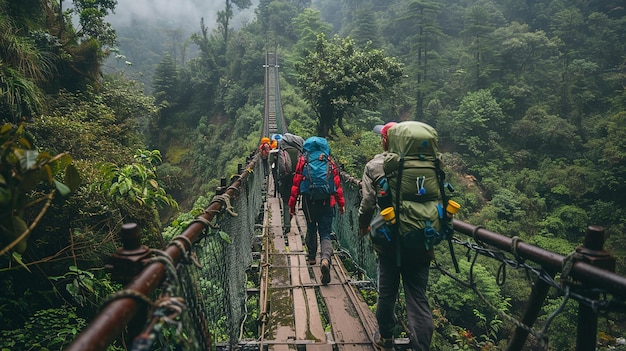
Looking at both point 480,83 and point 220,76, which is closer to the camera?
point 480,83

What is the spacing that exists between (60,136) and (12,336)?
8.03 ft

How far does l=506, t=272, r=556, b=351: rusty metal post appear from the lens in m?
1.19

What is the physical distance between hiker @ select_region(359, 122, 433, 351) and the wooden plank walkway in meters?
0.33

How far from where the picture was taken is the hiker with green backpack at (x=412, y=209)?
5.24 feet

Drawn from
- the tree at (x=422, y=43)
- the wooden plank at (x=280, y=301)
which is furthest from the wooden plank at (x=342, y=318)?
the tree at (x=422, y=43)

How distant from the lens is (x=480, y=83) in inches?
714

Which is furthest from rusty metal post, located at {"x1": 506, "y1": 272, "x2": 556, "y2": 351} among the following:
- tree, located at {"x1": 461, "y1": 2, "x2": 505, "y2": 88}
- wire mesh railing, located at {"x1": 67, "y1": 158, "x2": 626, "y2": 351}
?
tree, located at {"x1": 461, "y1": 2, "x2": 505, "y2": 88}

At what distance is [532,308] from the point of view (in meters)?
1.23

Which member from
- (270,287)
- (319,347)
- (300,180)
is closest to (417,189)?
(319,347)

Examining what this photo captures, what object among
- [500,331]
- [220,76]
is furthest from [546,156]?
[220,76]

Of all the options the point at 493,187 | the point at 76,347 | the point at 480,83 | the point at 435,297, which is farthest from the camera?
the point at 480,83

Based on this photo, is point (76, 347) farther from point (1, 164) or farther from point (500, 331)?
point (500, 331)

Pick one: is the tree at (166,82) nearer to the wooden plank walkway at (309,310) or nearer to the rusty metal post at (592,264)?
the wooden plank walkway at (309,310)

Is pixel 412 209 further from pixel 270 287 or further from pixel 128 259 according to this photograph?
pixel 270 287
